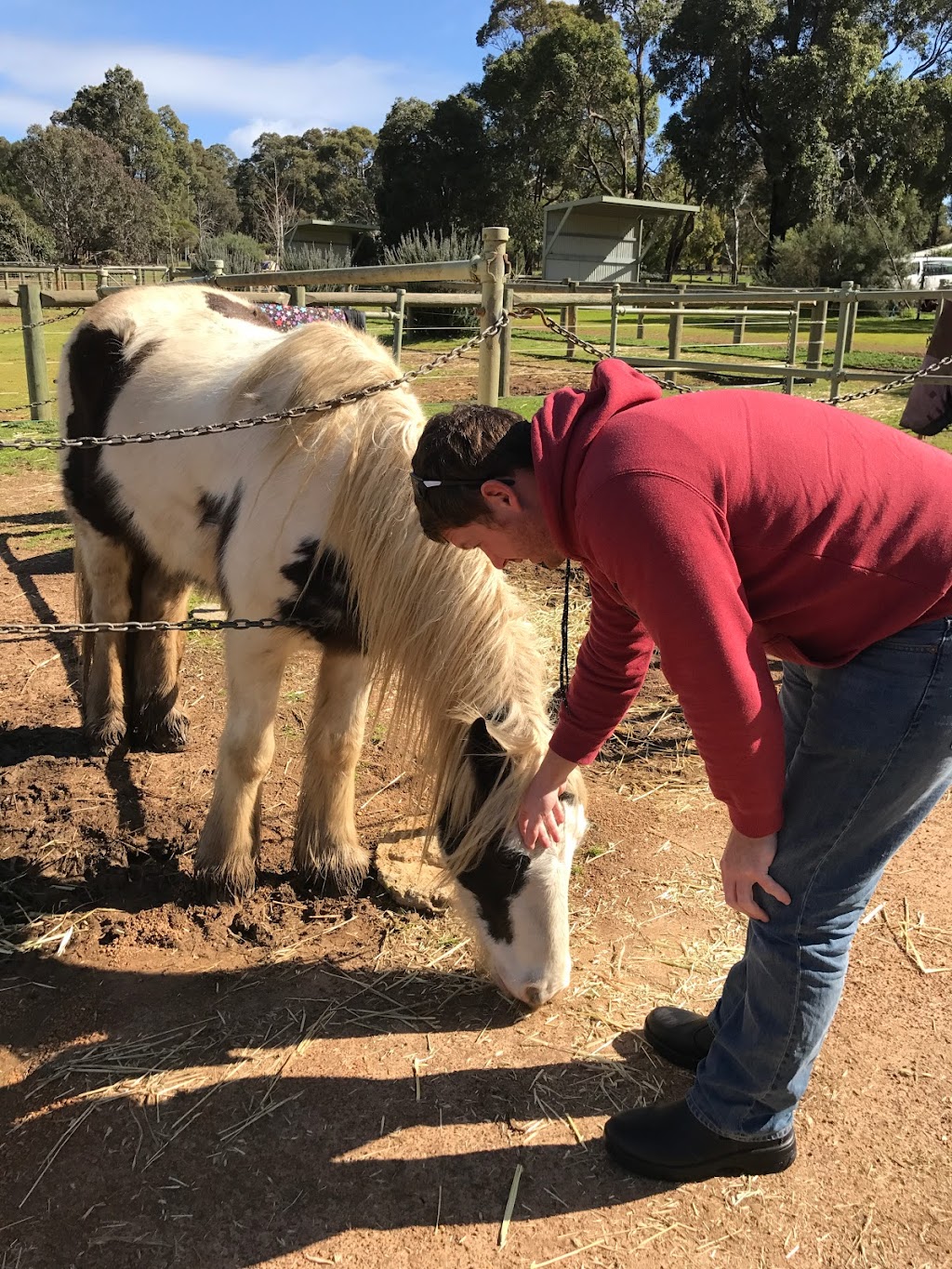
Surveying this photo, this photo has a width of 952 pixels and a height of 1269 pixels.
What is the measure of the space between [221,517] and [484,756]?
1.29 m

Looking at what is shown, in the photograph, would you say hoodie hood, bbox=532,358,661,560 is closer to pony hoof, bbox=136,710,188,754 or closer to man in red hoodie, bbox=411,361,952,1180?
man in red hoodie, bbox=411,361,952,1180

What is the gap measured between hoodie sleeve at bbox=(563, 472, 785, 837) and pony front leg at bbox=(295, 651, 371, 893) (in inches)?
63.6

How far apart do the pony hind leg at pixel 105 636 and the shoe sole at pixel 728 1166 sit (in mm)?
2788

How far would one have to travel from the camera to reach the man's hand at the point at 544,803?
180cm

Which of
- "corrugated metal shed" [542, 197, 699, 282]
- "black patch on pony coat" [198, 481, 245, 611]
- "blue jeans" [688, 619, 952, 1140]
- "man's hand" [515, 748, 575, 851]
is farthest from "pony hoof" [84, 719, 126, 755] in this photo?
"corrugated metal shed" [542, 197, 699, 282]

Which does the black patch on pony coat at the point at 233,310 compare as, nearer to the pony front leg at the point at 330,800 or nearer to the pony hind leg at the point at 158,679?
the pony hind leg at the point at 158,679

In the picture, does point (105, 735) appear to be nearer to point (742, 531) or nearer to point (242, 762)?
point (242, 762)

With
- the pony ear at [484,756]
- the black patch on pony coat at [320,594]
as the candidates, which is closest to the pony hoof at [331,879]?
the black patch on pony coat at [320,594]

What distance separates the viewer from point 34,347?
9.80 metres

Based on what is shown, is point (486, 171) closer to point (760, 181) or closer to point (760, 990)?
point (760, 181)

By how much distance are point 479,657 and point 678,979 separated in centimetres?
114

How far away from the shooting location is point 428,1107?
205cm

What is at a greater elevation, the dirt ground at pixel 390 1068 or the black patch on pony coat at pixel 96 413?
the black patch on pony coat at pixel 96 413

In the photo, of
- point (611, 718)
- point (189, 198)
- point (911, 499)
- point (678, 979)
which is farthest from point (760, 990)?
point (189, 198)
